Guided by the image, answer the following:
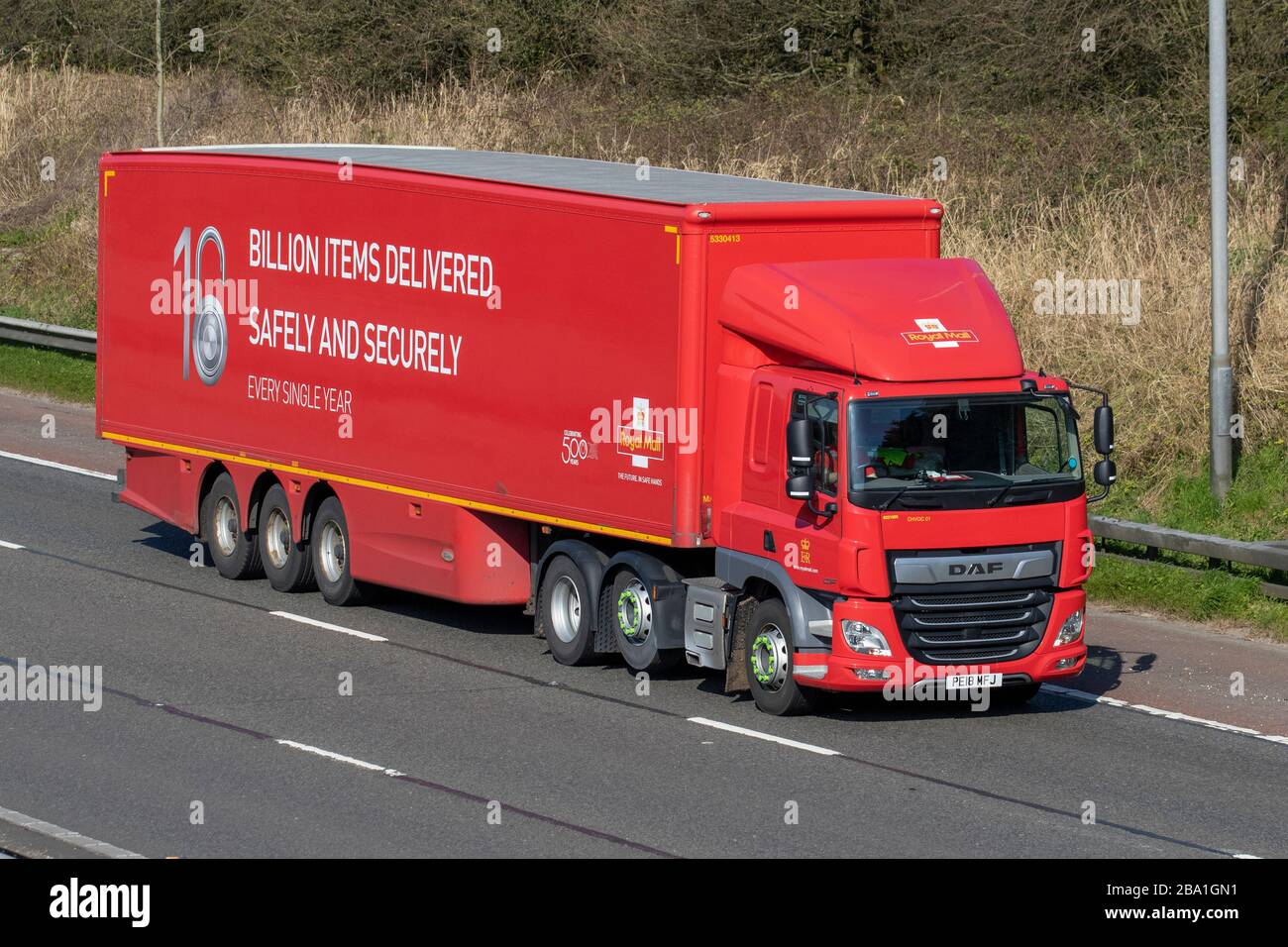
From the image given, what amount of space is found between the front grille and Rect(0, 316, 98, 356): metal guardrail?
1913 centimetres

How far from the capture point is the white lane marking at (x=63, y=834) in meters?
10.8

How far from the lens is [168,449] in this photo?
20.1 meters

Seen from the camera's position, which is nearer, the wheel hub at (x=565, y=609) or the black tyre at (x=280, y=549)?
the wheel hub at (x=565, y=609)

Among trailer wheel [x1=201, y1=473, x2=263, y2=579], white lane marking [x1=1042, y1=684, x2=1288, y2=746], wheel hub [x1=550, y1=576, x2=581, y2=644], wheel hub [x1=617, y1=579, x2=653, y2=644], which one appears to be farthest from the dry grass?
trailer wheel [x1=201, y1=473, x2=263, y2=579]

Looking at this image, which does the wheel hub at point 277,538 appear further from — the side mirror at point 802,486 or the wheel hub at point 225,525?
the side mirror at point 802,486

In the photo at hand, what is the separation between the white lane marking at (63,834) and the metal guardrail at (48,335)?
63.8 feet

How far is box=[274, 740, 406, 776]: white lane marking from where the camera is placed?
13.0 m

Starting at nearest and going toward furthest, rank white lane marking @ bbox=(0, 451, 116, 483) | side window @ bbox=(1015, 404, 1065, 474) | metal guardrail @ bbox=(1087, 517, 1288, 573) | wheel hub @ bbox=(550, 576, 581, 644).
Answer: side window @ bbox=(1015, 404, 1065, 474)
wheel hub @ bbox=(550, 576, 581, 644)
metal guardrail @ bbox=(1087, 517, 1288, 573)
white lane marking @ bbox=(0, 451, 116, 483)

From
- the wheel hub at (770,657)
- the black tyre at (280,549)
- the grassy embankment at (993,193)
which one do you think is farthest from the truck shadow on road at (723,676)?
the grassy embankment at (993,193)

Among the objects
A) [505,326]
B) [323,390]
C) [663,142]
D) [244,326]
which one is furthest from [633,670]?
[663,142]

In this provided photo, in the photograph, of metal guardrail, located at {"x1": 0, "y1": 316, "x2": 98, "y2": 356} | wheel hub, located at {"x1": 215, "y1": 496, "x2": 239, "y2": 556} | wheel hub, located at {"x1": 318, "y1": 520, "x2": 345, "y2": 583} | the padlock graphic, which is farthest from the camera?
metal guardrail, located at {"x1": 0, "y1": 316, "x2": 98, "y2": 356}

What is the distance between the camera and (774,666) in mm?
14523

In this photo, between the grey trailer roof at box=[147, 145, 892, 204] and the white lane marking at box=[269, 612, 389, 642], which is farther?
the white lane marking at box=[269, 612, 389, 642]

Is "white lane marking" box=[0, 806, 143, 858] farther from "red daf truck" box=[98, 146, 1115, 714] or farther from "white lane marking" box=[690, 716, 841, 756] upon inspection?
"red daf truck" box=[98, 146, 1115, 714]
